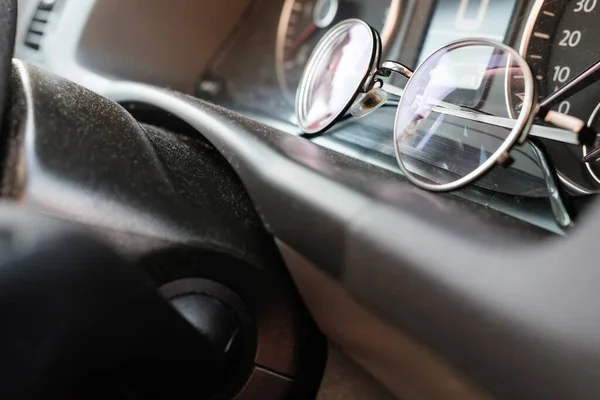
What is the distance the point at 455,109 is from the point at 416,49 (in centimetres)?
23

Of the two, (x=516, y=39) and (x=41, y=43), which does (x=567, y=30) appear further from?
(x=41, y=43)

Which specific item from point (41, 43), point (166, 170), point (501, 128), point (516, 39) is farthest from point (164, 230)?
point (41, 43)

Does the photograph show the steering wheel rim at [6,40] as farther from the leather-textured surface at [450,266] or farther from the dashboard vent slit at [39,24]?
the dashboard vent slit at [39,24]

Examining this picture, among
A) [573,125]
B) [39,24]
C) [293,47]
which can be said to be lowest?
[39,24]

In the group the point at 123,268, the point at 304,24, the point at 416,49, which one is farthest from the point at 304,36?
the point at 123,268

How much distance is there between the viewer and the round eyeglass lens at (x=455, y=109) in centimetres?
51

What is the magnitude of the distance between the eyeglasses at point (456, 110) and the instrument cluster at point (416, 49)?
0.03 meters

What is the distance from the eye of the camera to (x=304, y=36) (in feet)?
3.10

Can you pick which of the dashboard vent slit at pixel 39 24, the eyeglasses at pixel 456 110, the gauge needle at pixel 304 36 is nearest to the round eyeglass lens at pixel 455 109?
the eyeglasses at pixel 456 110

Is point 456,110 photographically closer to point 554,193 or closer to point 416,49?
point 554,193

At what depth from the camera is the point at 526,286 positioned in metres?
0.32

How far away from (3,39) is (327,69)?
37 centimetres

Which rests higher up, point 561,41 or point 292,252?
point 561,41

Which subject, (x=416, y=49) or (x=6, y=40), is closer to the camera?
(x=6, y=40)
